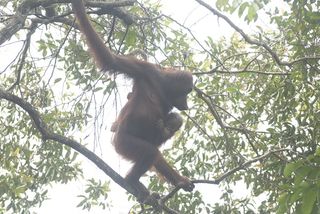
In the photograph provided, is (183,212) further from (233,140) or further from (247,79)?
(247,79)

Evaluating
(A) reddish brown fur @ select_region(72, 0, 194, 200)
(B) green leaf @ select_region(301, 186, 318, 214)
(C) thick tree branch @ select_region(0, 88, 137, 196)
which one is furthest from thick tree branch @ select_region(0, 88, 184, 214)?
(B) green leaf @ select_region(301, 186, 318, 214)

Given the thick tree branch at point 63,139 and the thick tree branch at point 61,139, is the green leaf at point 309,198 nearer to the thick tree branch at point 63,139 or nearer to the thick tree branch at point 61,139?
the thick tree branch at point 63,139

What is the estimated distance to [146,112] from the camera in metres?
4.20

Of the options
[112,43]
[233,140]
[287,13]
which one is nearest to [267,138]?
[233,140]

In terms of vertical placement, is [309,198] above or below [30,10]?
below

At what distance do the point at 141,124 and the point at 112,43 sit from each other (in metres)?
1.02

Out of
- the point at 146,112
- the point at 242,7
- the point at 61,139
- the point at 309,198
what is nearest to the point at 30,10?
the point at 61,139

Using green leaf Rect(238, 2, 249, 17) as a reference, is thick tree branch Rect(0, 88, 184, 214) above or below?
below

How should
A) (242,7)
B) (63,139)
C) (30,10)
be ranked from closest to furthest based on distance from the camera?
(63,139) → (30,10) → (242,7)

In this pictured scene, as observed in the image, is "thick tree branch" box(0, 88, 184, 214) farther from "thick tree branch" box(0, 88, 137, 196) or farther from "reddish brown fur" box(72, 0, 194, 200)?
"reddish brown fur" box(72, 0, 194, 200)

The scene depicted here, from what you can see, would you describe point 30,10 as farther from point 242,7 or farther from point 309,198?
point 309,198

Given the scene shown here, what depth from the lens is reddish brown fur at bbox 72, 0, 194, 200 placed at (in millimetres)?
3922

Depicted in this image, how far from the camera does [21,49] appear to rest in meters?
4.26

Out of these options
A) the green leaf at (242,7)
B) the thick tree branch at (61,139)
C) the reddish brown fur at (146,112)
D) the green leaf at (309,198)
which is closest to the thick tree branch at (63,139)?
the thick tree branch at (61,139)
